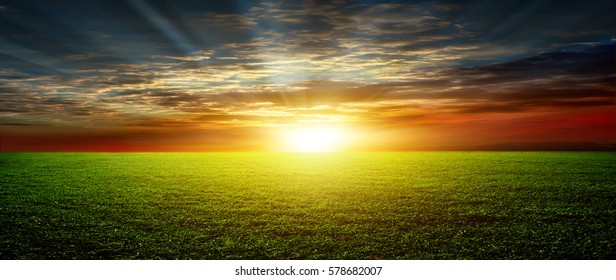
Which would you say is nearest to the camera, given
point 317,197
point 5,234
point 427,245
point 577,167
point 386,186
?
point 427,245

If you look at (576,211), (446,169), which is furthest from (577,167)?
(576,211)

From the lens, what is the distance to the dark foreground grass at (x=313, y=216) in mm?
5414

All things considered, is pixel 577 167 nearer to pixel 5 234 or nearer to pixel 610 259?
pixel 610 259

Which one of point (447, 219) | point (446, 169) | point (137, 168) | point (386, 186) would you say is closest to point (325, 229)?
point (447, 219)

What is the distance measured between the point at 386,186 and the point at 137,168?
871cm

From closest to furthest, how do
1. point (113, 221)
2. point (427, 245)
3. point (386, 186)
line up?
point (427, 245) < point (113, 221) < point (386, 186)

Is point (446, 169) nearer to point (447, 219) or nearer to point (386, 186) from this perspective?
point (386, 186)

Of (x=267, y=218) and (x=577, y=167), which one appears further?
(x=577, y=167)

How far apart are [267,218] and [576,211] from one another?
5.08 meters

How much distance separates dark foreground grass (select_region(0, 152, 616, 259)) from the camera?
213 inches

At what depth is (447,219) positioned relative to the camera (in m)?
6.86

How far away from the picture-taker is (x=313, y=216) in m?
7.05
